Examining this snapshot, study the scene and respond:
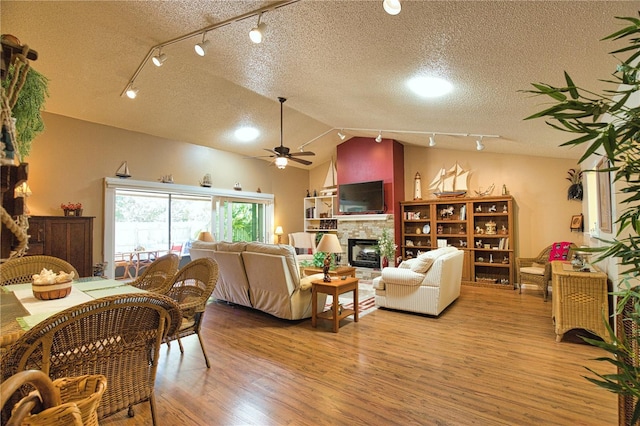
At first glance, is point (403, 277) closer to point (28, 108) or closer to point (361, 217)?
point (361, 217)

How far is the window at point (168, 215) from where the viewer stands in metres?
5.39

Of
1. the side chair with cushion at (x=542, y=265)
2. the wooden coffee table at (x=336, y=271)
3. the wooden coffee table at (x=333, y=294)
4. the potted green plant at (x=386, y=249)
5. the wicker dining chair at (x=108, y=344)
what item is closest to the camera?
the wicker dining chair at (x=108, y=344)

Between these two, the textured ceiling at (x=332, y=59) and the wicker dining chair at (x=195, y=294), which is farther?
the wicker dining chair at (x=195, y=294)

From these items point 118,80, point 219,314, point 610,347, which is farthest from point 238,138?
point 610,347

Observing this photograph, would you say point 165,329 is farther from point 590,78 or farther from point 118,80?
point 118,80

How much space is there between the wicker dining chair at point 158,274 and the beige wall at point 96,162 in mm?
2672

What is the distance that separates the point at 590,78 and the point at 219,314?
472 centimetres

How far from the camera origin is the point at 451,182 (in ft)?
A: 22.0

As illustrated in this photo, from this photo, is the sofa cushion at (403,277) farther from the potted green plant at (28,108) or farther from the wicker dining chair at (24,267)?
the potted green plant at (28,108)

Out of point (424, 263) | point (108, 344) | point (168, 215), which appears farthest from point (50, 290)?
point (168, 215)

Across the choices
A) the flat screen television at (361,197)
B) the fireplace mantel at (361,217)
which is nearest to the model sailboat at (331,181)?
the flat screen television at (361,197)

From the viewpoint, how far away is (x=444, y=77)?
3.03 m

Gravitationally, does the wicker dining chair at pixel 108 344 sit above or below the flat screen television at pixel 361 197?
below

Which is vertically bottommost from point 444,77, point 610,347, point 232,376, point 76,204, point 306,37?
point 232,376
